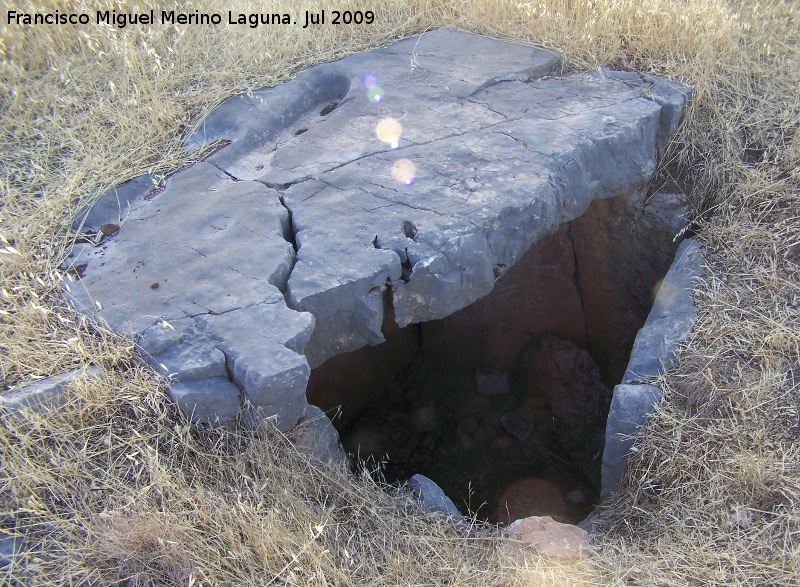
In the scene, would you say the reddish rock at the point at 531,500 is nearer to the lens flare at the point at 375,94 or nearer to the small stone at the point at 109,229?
the lens flare at the point at 375,94

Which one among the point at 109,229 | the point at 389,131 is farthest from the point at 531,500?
the point at 109,229

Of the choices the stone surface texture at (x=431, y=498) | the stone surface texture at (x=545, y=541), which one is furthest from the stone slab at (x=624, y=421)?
the stone surface texture at (x=431, y=498)

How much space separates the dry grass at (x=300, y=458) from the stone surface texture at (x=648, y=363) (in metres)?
0.06

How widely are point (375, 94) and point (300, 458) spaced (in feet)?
5.77

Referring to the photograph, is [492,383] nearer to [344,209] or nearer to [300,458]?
[344,209]

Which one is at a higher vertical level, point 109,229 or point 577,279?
point 109,229

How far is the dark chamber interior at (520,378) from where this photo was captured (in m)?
3.41

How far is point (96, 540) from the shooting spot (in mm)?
1783

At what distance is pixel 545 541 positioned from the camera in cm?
214

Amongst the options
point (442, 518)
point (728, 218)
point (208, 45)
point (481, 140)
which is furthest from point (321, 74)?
point (442, 518)

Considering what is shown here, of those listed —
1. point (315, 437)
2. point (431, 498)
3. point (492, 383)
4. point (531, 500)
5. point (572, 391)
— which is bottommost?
point (531, 500)

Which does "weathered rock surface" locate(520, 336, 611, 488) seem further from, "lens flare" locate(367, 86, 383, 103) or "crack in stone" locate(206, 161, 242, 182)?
"crack in stone" locate(206, 161, 242, 182)

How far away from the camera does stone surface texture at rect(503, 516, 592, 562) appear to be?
2068 millimetres

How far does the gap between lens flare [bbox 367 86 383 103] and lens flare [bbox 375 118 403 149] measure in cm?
19
